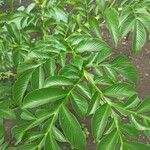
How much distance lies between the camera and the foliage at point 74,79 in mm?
932

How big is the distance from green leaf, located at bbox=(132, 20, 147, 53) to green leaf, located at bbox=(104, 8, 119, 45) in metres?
0.06

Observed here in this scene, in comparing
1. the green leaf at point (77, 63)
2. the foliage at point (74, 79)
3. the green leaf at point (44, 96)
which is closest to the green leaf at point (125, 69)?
the foliage at point (74, 79)

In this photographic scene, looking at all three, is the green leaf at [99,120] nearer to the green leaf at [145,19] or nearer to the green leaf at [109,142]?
the green leaf at [109,142]

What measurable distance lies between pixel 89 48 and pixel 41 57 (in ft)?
0.48

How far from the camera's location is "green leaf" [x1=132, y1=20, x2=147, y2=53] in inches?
47.7

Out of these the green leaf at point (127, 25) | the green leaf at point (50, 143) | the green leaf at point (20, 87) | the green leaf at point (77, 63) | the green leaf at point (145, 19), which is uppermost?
the green leaf at point (145, 19)

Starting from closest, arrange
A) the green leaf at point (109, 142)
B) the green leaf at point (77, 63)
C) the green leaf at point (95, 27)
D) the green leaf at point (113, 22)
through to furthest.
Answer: the green leaf at point (109, 142) < the green leaf at point (77, 63) < the green leaf at point (113, 22) < the green leaf at point (95, 27)

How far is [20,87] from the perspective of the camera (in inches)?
45.5

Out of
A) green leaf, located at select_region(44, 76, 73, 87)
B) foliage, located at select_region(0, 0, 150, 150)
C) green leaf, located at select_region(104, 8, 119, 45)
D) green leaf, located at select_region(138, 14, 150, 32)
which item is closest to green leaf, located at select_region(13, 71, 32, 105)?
foliage, located at select_region(0, 0, 150, 150)

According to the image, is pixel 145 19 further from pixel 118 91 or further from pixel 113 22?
pixel 118 91

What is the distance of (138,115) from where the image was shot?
37.0 inches

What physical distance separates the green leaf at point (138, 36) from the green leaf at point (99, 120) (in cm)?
35

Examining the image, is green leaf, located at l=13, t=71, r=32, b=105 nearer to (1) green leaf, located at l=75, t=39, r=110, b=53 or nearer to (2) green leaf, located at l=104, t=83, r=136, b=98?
(1) green leaf, located at l=75, t=39, r=110, b=53

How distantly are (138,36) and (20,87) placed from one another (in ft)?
1.30
